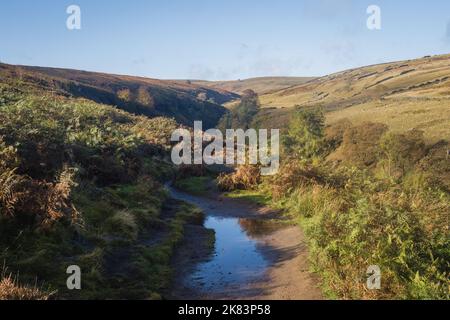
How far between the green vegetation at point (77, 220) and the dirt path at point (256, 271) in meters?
0.59

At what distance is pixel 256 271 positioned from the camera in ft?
45.1

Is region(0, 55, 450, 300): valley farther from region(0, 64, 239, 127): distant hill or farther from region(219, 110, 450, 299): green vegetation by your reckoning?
region(0, 64, 239, 127): distant hill

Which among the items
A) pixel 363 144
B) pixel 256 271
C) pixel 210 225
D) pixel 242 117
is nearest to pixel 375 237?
pixel 256 271

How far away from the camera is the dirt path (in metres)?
11.8

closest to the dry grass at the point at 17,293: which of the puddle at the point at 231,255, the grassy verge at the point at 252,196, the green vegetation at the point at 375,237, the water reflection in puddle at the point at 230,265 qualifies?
the puddle at the point at 231,255

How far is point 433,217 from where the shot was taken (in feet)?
40.7

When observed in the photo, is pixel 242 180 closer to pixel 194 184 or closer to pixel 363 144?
pixel 194 184

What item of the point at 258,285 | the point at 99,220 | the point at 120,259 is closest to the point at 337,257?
the point at 258,285

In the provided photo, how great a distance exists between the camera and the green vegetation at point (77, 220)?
36.9ft

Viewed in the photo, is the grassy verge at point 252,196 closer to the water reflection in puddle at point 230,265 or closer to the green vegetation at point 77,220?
the green vegetation at point 77,220

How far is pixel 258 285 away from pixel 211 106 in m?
98.0

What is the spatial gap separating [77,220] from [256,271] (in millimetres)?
5360

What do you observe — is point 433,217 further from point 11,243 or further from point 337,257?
point 11,243
